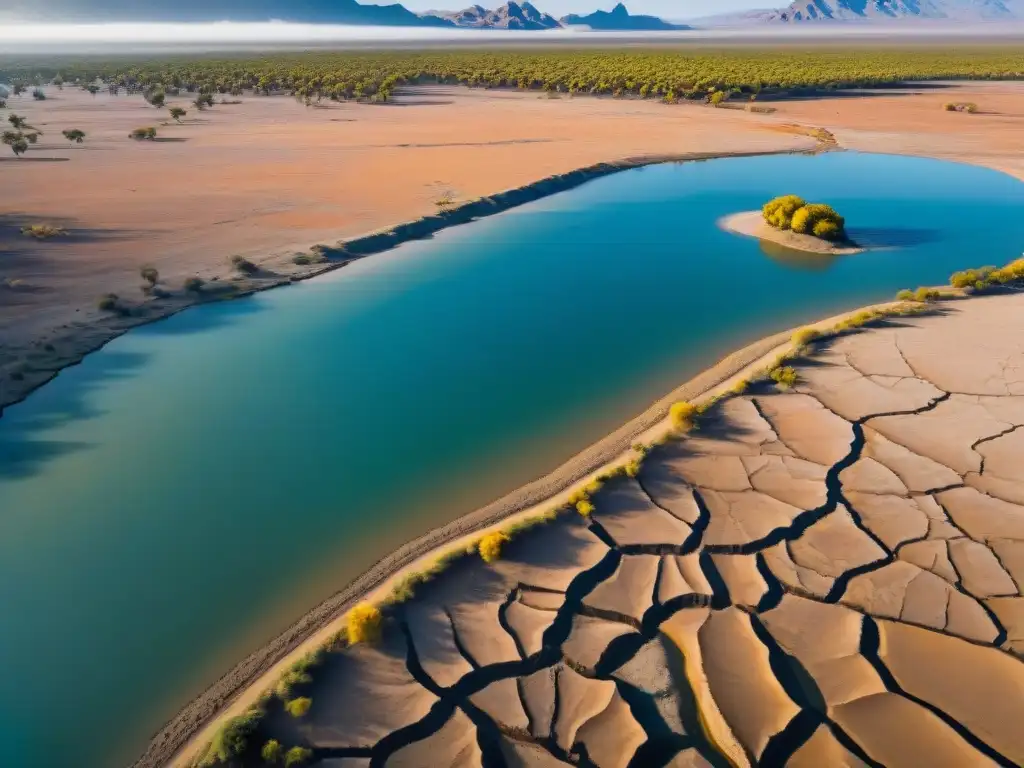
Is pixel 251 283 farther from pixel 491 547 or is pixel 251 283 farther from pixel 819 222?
pixel 819 222

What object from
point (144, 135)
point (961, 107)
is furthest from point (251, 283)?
point (961, 107)

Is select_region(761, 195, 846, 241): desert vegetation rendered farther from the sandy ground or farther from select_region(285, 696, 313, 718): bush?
select_region(285, 696, 313, 718): bush

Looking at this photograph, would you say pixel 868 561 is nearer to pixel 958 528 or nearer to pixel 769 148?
pixel 958 528

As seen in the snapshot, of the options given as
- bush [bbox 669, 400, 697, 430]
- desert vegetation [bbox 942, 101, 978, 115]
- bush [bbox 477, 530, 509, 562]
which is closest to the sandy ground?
desert vegetation [bbox 942, 101, 978, 115]

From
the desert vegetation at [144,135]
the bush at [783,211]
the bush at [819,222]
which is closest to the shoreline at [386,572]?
the bush at [819,222]

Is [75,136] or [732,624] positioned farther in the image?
[75,136]

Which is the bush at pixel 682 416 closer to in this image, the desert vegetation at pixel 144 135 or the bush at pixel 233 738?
the bush at pixel 233 738
